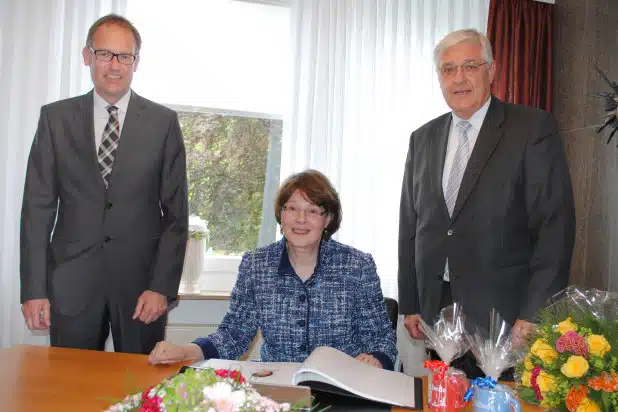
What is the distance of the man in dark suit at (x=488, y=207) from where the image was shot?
7.45 ft

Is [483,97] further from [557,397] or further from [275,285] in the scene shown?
[557,397]

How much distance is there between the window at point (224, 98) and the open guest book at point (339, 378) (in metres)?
2.67

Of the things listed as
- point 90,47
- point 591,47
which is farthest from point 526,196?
point 591,47

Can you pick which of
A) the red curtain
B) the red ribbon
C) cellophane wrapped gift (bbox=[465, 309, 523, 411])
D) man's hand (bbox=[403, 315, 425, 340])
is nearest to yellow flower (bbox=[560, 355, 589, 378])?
cellophane wrapped gift (bbox=[465, 309, 523, 411])

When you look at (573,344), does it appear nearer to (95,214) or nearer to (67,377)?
(67,377)

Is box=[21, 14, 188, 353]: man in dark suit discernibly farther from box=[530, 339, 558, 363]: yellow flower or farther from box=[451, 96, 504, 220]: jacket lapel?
box=[530, 339, 558, 363]: yellow flower

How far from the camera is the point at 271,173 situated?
4.51 meters

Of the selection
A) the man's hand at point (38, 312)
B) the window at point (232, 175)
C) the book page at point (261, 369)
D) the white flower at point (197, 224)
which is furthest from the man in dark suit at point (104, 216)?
the window at point (232, 175)

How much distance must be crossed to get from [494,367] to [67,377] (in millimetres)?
1173

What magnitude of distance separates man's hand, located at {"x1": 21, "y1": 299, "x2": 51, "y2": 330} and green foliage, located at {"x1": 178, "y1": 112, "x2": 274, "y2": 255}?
2142mm

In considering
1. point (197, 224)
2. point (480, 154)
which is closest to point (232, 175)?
point (197, 224)

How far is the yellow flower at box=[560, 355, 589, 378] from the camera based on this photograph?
120 cm

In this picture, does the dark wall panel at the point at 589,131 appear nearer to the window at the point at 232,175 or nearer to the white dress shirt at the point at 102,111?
the window at the point at 232,175

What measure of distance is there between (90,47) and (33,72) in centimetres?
168
